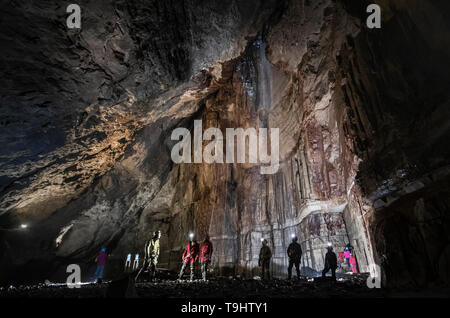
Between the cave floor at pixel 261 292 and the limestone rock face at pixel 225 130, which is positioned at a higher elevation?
the limestone rock face at pixel 225 130

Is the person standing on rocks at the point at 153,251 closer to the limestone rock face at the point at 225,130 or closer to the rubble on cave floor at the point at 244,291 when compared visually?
the rubble on cave floor at the point at 244,291

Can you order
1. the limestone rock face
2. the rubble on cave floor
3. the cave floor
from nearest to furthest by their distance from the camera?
the cave floor < the rubble on cave floor < the limestone rock face

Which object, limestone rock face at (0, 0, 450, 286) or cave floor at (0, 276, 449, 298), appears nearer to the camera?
cave floor at (0, 276, 449, 298)

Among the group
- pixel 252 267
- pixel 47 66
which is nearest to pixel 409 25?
pixel 47 66

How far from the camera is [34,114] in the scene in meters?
7.62

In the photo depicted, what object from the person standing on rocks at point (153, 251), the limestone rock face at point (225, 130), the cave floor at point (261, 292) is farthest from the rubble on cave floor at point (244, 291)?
the person standing on rocks at point (153, 251)

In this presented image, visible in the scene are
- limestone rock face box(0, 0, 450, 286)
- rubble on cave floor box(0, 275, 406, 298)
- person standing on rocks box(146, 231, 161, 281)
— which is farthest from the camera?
person standing on rocks box(146, 231, 161, 281)

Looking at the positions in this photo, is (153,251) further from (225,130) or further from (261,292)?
(225,130)

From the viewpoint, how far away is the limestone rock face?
204 inches

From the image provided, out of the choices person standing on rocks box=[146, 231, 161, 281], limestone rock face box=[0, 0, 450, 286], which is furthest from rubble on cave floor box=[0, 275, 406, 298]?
person standing on rocks box=[146, 231, 161, 281]

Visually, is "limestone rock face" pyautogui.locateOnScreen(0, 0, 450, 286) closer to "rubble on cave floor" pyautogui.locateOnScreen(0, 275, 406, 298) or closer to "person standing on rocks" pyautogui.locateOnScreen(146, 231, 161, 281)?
"rubble on cave floor" pyautogui.locateOnScreen(0, 275, 406, 298)

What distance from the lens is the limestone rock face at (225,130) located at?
17.0 feet
